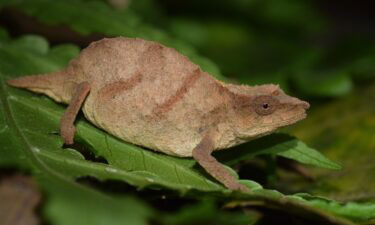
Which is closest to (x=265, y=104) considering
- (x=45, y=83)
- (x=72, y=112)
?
(x=72, y=112)

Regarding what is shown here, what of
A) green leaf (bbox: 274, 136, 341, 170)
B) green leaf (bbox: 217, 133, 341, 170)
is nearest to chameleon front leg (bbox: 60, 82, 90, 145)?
green leaf (bbox: 217, 133, 341, 170)

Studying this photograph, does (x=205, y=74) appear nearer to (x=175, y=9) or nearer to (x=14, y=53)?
(x=14, y=53)

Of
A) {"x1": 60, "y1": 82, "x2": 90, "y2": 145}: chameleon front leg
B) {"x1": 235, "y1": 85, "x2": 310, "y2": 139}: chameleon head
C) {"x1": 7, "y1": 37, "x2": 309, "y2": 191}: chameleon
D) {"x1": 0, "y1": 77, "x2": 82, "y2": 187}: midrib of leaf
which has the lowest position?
{"x1": 0, "y1": 77, "x2": 82, "y2": 187}: midrib of leaf

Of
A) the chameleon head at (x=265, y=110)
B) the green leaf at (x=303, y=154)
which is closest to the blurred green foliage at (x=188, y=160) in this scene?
the green leaf at (x=303, y=154)

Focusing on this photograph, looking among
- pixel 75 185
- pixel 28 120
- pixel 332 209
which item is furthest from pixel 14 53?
pixel 332 209

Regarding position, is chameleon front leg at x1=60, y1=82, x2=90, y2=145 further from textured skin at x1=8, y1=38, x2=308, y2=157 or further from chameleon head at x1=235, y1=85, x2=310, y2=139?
chameleon head at x1=235, y1=85, x2=310, y2=139

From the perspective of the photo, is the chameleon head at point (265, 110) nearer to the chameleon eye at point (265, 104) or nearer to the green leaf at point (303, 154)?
the chameleon eye at point (265, 104)
